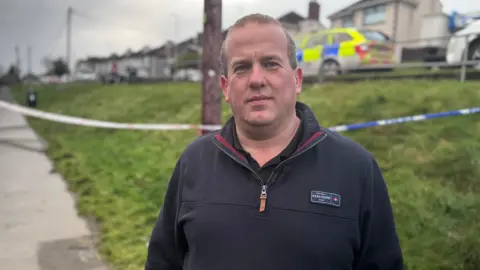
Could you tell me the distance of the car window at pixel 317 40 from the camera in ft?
39.7

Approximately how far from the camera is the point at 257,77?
1628 mm

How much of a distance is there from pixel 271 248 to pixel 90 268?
3.15 metres

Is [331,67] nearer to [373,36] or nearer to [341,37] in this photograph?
[341,37]

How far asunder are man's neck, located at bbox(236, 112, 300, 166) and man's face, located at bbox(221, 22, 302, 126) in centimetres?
Answer: 5

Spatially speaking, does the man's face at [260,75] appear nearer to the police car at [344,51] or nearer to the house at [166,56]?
the police car at [344,51]

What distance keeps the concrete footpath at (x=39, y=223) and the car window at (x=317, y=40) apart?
25.7 ft

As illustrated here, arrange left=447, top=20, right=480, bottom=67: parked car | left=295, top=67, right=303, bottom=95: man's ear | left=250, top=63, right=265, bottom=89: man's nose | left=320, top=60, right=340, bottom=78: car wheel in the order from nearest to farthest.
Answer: left=250, top=63, right=265, bottom=89: man's nose
left=295, top=67, right=303, bottom=95: man's ear
left=447, top=20, right=480, bottom=67: parked car
left=320, top=60, right=340, bottom=78: car wheel

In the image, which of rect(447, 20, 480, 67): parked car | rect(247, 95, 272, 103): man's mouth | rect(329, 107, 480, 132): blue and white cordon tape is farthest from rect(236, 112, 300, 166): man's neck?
rect(447, 20, 480, 67): parked car

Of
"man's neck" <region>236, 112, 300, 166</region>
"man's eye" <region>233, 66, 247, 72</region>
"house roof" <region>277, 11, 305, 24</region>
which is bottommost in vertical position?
"man's neck" <region>236, 112, 300, 166</region>

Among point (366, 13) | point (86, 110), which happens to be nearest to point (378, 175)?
point (86, 110)

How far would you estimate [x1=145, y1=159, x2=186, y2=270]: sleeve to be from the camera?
6.10ft

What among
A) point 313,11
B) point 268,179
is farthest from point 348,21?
point 268,179

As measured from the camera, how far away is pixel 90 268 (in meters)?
4.09

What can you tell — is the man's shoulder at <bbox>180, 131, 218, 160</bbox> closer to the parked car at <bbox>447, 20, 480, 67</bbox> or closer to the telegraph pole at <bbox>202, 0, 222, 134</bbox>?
the telegraph pole at <bbox>202, 0, 222, 134</bbox>
